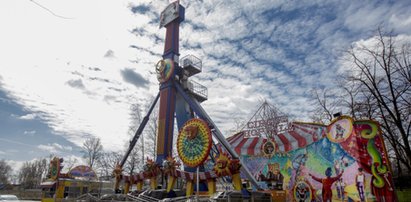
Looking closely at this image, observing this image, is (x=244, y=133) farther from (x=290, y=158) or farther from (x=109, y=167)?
(x=109, y=167)

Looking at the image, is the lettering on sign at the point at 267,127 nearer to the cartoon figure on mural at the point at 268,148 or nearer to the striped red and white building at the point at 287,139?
the striped red and white building at the point at 287,139

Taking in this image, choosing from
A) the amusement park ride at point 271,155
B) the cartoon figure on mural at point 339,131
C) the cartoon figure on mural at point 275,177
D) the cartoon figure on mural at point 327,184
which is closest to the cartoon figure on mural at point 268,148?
the amusement park ride at point 271,155

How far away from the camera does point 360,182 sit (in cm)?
1478

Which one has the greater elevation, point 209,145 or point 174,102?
point 174,102

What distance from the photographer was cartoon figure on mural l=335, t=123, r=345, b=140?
16.2m

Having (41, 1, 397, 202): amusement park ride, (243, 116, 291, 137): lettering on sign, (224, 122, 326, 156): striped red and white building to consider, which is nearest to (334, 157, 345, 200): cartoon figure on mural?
(41, 1, 397, 202): amusement park ride

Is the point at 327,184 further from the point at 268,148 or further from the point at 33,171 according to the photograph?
the point at 33,171

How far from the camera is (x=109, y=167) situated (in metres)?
46.9

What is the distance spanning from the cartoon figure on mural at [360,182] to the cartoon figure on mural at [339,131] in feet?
7.49

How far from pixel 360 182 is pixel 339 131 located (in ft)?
10.4

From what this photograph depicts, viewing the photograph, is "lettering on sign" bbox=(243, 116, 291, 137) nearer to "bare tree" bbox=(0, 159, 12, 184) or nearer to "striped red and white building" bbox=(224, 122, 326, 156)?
"striped red and white building" bbox=(224, 122, 326, 156)

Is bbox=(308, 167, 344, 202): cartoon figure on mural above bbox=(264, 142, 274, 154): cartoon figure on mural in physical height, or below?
below

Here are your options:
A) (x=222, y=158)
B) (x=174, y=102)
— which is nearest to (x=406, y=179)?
(x=222, y=158)

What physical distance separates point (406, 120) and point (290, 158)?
8640mm
